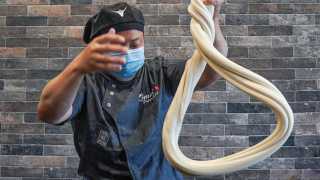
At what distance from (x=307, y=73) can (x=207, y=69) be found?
2.46 ft

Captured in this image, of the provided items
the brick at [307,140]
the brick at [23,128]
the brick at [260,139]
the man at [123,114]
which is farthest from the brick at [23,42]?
the brick at [307,140]

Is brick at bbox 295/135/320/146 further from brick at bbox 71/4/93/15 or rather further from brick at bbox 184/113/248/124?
brick at bbox 71/4/93/15

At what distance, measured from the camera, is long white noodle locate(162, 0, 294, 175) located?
658 millimetres

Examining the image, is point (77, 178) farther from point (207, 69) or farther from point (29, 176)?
point (207, 69)

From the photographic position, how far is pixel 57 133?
1.52 metres

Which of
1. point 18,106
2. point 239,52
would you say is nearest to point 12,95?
point 18,106

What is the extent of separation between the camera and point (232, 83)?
0.67 metres

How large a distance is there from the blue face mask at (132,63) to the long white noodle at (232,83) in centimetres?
17

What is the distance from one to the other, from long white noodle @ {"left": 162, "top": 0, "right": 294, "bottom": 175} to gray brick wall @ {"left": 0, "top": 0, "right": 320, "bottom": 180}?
2.63 ft

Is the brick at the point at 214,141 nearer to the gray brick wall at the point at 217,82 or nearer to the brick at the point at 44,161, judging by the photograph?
the gray brick wall at the point at 217,82

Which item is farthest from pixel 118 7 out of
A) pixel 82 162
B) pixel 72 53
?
pixel 72 53

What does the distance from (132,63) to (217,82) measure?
690 mm

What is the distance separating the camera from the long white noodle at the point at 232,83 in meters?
0.66

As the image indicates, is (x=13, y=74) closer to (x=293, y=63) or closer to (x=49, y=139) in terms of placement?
(x=49, y=139)
